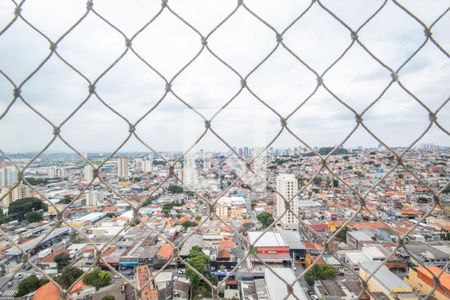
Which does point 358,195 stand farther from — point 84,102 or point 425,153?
point 425,153

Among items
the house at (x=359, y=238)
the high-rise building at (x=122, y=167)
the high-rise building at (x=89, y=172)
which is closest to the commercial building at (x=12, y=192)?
the high-rise building at (x=89, y=172)

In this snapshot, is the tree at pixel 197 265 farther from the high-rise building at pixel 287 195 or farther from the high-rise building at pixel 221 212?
the high-rise building at pixel 287 195

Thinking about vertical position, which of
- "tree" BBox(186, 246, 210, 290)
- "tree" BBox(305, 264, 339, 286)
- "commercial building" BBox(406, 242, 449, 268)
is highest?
"commercial building" BBox(406, 242, 449, 268)

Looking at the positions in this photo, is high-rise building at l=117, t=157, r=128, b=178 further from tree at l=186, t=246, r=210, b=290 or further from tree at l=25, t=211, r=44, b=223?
tree at l=186, t=246, r=210, b=290

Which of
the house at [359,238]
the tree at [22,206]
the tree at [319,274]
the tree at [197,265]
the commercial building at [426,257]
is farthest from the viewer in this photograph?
the house at [359,238]

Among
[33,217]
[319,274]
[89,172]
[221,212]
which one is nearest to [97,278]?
[33,217]

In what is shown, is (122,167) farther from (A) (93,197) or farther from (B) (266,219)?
(B) (266,219)

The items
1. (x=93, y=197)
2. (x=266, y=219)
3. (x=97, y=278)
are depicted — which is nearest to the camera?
(x=97, y=278)

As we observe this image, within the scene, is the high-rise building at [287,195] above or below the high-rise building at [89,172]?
below

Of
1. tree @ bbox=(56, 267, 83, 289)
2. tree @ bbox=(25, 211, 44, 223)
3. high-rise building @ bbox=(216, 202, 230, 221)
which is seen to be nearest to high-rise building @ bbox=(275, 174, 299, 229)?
high-rise building @ bbox=(216, 202, 230, 221)
